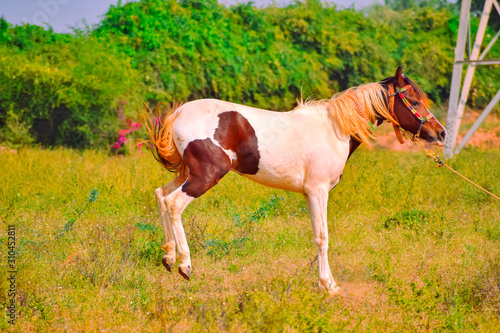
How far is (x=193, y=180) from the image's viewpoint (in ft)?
15.6

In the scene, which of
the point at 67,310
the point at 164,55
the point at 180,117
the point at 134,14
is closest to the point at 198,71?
the point at 164,55

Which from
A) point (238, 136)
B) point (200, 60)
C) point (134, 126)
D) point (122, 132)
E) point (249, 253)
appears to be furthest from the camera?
point (200, 60)

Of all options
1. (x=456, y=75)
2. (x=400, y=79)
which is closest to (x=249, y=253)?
(x=400, y=79)

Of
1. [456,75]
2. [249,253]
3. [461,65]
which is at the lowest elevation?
[249,253]

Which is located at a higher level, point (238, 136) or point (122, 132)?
point (238, 136)

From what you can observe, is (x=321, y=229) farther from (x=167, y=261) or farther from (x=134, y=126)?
(x=134, y=126)

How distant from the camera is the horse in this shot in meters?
4.77

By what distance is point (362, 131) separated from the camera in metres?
5.09

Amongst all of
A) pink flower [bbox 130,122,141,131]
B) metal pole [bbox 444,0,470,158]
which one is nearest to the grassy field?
metal pole [bbox 444,0,470,158]

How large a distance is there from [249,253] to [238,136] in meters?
1.70

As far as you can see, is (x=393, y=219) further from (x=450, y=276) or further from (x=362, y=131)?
(x=362, y=131)

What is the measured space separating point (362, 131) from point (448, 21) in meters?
14.5

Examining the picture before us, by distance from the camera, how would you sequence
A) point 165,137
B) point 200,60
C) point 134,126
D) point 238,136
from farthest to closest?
1. point 200,60
2. point 134,126
3. point 165,137
4. point 238,136

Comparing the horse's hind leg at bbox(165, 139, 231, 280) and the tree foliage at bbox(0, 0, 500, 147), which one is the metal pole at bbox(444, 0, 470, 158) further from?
the horse's hind leg at bbox(165, 139, 231, 280)
